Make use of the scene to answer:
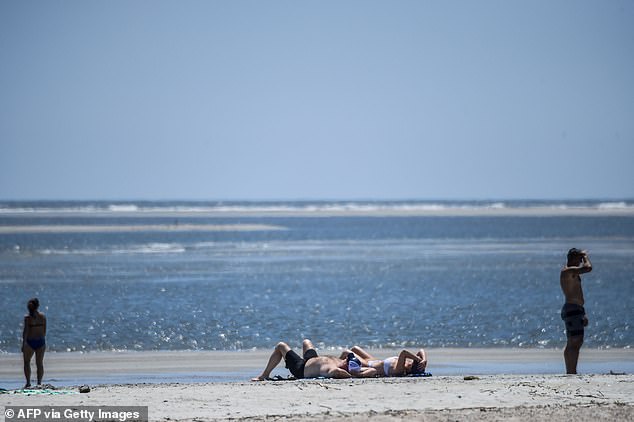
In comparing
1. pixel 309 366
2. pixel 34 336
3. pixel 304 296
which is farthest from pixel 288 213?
pixel 309 366

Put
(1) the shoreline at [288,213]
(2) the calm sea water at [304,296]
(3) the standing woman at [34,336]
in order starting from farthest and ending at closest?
(1) the shoreline at [288,213], (2) the calm sea water at [304,296], (3) the standing woman at [34,336]

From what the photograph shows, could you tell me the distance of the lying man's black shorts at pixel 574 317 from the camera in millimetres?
13883

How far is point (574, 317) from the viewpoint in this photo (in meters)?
13.9

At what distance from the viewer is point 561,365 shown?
1689 cm

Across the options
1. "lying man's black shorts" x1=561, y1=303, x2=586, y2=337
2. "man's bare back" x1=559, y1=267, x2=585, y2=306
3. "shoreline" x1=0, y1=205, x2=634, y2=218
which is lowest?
"lying man's black shorts" x1=561, y1=303, x2=586, y2=337

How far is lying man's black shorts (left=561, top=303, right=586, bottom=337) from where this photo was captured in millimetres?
13883

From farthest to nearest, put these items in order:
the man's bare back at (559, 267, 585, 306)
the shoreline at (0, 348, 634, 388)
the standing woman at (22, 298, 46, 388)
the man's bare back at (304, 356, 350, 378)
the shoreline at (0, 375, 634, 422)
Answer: the shoreline at (0, 348, 634, 388)
the standing woman at (22, 298, 46, 388)
the man's bare back at (304, 356, 350, 378)
the man's bare back at (559, 267, 585, 306)
the shoreline at (0, 375, 634, 422)

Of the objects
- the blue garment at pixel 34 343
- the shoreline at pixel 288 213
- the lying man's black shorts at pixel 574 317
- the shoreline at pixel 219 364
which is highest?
the shoreline at pixel 288 213

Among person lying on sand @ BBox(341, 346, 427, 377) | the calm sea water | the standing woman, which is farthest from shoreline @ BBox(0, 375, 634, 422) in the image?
the calm sea water

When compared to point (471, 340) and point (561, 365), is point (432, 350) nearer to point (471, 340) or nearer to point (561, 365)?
point (471, 340)

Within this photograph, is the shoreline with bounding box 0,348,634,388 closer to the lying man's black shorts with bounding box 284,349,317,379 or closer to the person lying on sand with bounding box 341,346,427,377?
the lying man's black shorts with bounding box 284,349,317,379

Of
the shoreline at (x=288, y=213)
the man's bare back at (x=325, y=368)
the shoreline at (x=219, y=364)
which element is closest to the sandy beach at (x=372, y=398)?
the shoreline at (x=219, y=364)


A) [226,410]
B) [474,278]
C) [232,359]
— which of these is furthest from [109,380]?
[474,278]

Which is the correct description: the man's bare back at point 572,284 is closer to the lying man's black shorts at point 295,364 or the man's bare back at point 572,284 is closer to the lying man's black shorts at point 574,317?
the lying man's black shorts at point 574,317
